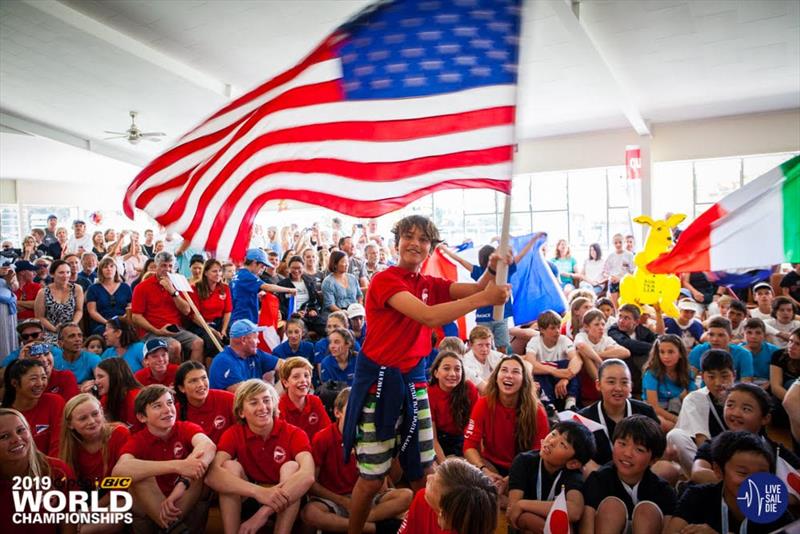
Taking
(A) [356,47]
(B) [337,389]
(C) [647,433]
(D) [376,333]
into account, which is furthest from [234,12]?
(C) [647,433]

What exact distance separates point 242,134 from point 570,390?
3771 mm

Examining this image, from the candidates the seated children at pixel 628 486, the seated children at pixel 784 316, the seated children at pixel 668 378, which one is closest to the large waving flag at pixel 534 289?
the seated children at pixel 668 378

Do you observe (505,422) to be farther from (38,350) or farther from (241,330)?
(38,350)

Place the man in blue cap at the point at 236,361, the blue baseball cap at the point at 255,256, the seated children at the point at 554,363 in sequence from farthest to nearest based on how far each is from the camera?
the blue baseball cap at the point at 255,256 < the seated children at the point at 554,363 < the man in blue cap at the point at 236,361

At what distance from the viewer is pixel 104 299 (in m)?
6.62

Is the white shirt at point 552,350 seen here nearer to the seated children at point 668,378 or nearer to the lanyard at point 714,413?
the seated children at point 668,378

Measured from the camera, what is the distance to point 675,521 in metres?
2.61

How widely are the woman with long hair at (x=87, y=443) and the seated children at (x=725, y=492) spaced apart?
302 centimetres

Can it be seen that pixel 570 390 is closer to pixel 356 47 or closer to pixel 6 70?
pixel 356 47

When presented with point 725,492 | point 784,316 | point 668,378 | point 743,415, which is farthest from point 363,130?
point 784,316

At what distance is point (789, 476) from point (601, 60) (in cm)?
761

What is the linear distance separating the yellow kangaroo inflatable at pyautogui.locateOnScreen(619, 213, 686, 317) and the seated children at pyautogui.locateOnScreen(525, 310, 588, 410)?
1.83m

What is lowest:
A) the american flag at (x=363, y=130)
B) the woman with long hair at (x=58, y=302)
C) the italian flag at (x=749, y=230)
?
the woman with long hair at (x=58, y=302)

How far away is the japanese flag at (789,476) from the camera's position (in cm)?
248
